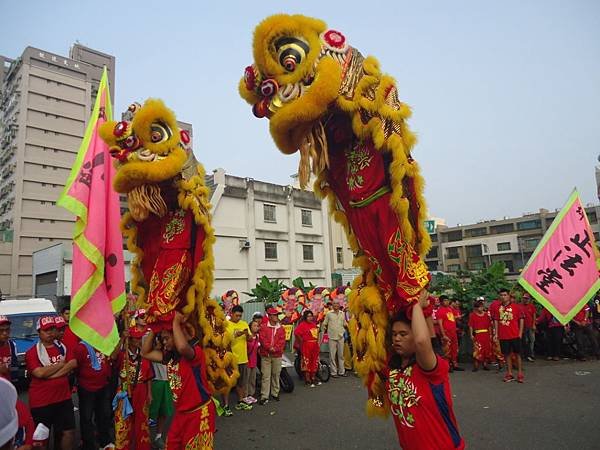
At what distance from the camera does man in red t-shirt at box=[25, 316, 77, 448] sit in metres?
3.99

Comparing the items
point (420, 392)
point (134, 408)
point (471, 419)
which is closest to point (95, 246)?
point (134, 408)

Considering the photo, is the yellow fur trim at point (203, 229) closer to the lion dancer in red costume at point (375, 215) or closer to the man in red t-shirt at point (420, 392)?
the lion dancer in red costume at point (375, 215)

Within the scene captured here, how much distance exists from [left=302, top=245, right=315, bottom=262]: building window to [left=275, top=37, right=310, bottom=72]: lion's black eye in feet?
79.3

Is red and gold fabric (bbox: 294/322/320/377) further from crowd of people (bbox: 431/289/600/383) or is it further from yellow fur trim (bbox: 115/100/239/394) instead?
yellow fur trim (bbox: 115/100/239/394)

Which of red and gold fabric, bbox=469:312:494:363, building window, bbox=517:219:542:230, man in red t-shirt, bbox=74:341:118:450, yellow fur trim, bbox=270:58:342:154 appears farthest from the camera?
building window, bbox=517:219:542:230

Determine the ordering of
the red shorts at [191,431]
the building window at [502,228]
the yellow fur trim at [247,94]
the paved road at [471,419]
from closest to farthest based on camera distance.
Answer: the yellow fur trim at [247,94], the red shorts at [191,431], the paved road at [471,419], the building window at [502,228]

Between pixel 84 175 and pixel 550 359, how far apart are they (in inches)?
426

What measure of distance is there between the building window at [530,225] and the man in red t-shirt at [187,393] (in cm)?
4913

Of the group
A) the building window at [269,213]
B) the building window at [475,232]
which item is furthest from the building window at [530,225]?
the building window at [269,213]

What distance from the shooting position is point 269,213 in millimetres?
24516

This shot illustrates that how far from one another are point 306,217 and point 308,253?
2.31 m

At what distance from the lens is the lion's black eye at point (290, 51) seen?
2.12 metres

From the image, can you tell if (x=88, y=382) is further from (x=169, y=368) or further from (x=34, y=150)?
(x=34, y=150)

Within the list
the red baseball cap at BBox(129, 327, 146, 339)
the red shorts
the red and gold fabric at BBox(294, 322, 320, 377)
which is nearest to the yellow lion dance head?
the red shorts
